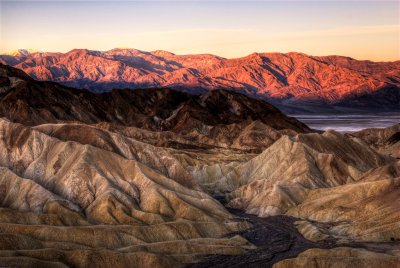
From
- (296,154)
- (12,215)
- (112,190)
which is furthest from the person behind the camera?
(296,154)

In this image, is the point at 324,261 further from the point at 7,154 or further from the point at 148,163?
the point at 7,154

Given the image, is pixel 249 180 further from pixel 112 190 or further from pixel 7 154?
pixel 7 154

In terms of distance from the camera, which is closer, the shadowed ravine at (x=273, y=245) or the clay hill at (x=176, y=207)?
the clay hill at (x=176, y=207)

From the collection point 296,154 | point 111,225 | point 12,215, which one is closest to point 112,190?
point 111,225

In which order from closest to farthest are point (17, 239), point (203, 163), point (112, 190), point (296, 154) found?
point (17, 239) < point (112, 190) < point (296, 154) < point (203, 163)

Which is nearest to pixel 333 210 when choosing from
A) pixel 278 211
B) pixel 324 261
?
pixel 278 211

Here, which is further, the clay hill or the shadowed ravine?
the shadowed ravine

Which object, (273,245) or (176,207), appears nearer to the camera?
(273,245)

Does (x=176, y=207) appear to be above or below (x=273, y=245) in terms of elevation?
above

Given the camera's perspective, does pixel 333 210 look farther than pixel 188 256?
Yes
